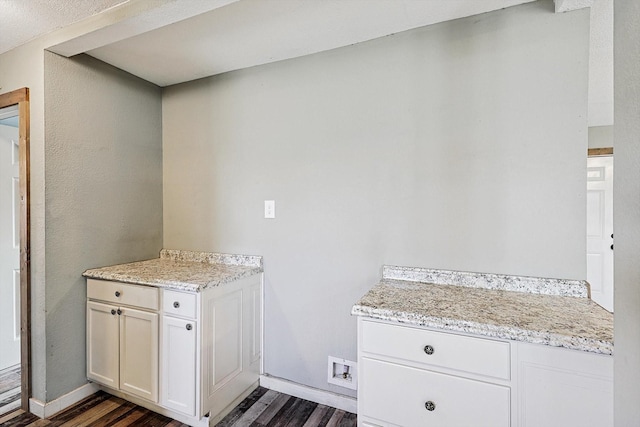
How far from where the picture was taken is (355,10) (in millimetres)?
1520

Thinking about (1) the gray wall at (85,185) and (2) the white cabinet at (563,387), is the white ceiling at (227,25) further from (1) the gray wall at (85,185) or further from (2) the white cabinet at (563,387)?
(2) the white cabinet at (563,387)

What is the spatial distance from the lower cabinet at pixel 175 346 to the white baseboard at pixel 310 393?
0.12 meters

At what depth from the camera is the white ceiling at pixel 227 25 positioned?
4.78 feet

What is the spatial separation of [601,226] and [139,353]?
414 centimetres

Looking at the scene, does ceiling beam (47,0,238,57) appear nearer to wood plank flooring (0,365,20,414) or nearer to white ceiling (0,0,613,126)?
white ceiling (0,0,613,126)

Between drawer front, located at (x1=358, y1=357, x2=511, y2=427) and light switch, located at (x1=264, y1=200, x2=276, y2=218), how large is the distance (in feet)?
3.64

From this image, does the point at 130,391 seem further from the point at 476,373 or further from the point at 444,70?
the point at 444,70

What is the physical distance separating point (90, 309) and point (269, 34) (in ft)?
6.63

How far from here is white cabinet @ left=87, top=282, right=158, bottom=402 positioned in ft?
5.74

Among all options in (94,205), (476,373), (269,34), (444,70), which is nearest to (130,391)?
(94,205)

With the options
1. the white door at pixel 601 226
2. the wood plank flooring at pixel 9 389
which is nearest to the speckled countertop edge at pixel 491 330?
the wood plank flooring at pixel 9 389

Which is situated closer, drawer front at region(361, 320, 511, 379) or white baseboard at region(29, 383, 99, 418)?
drawer front at region(361, 320, 511, 379)

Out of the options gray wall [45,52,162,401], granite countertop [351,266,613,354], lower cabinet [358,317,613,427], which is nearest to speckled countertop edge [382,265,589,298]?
granite countertop [351,266,613,354]

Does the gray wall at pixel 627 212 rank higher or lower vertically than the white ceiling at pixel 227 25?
lower
